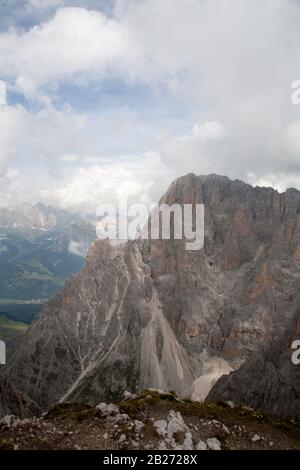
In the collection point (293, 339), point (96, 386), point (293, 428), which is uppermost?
point (293, 428)

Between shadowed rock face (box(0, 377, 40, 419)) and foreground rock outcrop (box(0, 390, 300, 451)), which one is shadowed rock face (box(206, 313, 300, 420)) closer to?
shadowed rock face (box(0, 377, 40, 419))

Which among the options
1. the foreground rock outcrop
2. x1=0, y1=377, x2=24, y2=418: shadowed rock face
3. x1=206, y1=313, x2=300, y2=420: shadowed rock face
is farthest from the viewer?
x1=206, y1=313, x2=300, y2=420: shadowed rock face

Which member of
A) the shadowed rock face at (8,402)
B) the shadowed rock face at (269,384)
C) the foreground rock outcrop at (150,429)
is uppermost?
the foreground rock outcrop at (150,429)

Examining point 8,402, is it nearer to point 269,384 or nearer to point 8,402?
point 8,402

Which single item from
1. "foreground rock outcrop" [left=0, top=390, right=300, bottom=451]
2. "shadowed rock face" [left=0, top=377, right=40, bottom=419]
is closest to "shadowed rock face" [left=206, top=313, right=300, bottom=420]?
"shadowed rock face" [left=0, top=377, right=40, bottom=419]

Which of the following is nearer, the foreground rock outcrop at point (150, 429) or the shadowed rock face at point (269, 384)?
the foreground rock outcrop at point (150, 429)

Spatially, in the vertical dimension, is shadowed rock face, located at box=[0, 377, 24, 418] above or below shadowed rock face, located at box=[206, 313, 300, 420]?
above

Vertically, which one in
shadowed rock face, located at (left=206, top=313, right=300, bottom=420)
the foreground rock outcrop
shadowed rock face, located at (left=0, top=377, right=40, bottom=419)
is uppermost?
the foreground rock outcrop

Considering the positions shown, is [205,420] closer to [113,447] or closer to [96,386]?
[113,447]

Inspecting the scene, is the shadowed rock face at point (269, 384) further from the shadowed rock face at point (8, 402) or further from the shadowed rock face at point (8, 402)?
the shadowed rock face at point (8, 402)

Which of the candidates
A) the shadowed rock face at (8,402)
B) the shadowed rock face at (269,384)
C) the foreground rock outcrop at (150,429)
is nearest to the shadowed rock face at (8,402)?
the shadowed rock face at (8,402)
